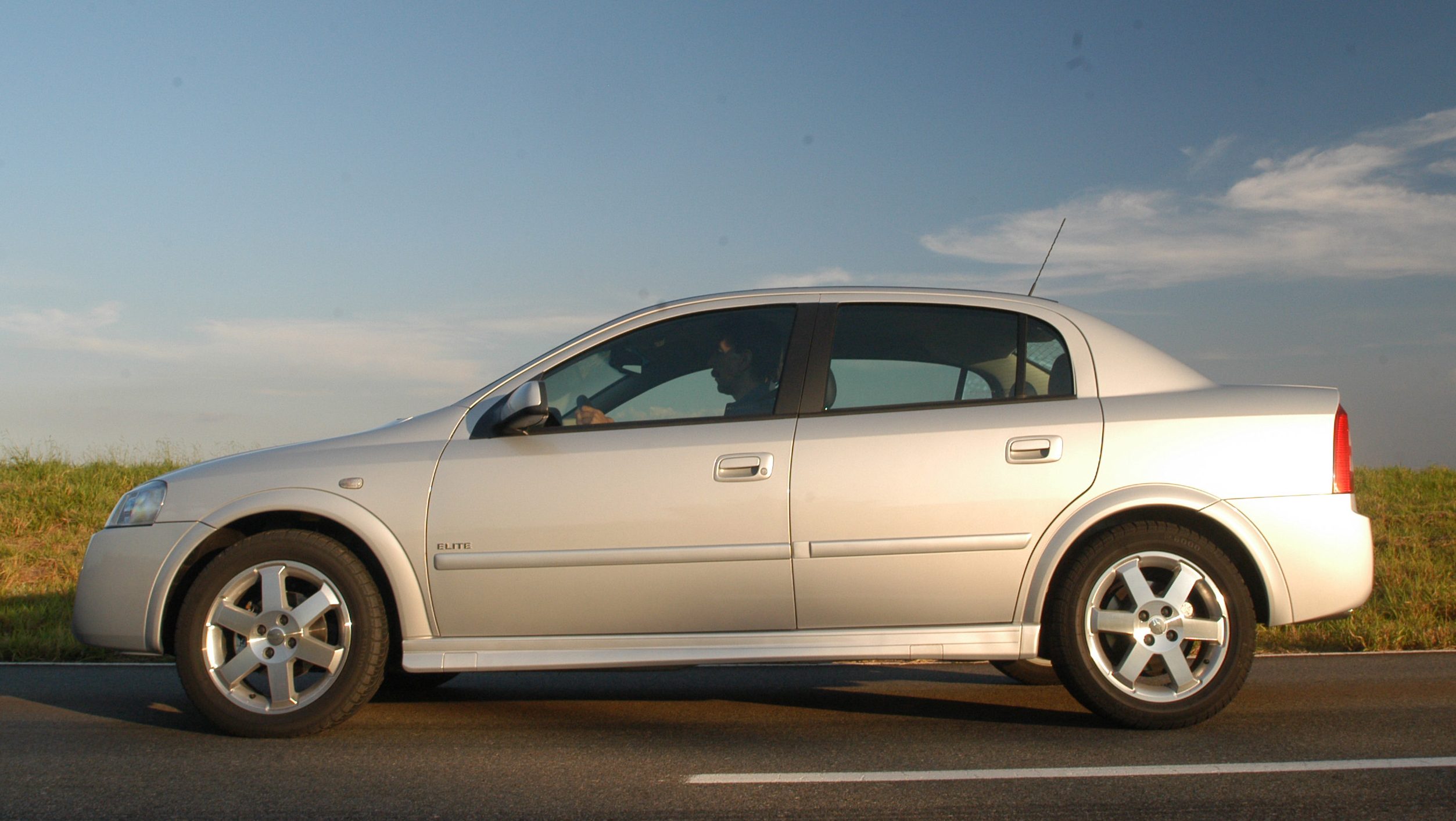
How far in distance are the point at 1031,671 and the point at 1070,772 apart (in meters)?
1.88

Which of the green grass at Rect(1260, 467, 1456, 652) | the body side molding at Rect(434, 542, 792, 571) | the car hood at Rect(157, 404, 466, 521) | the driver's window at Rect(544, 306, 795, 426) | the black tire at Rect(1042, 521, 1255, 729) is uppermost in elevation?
the driver's window at Rect(544, 306, 795, 426)

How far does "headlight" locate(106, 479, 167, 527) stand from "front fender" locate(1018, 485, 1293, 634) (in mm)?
3554

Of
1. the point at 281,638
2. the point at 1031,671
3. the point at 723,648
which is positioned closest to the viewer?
the point at 723,648

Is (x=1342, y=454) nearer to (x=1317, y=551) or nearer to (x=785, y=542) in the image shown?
(x=1317, y=551)

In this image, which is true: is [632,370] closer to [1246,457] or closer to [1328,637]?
[1246,457]

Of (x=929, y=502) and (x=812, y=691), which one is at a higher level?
(x=929, y=502)

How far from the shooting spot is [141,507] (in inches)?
196

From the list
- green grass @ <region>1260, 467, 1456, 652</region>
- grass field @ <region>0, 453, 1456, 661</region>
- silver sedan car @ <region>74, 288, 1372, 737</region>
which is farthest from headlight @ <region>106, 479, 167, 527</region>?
green grass @ <region>1260, 467, 1456, 652</region>

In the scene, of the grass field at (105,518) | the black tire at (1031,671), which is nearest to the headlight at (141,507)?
the grass field at (105,518)

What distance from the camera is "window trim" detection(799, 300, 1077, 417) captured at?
4.87 metres

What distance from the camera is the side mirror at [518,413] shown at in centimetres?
474

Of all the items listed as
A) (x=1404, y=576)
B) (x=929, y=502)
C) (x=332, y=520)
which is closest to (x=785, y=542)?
(x=929, y=502)

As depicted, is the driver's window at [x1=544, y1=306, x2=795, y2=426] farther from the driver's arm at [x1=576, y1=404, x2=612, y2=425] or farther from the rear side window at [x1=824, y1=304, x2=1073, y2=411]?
the rear side window at [x1=824, y1=304, x2=1073, y2=411]

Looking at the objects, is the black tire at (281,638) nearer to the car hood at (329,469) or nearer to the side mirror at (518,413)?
the car hood at (329,469)
